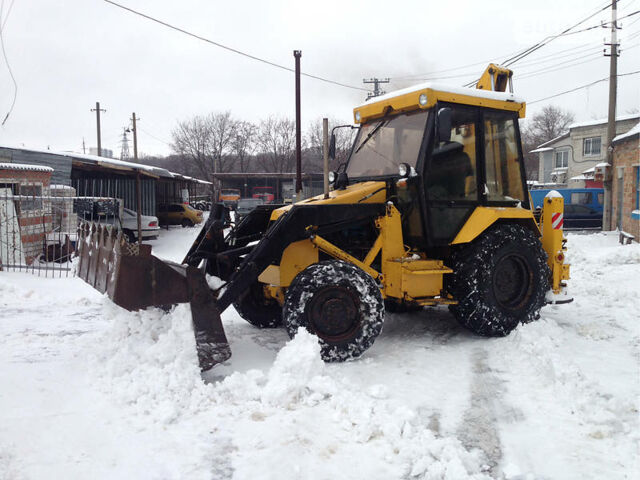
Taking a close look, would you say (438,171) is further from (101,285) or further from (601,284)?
(601,284)

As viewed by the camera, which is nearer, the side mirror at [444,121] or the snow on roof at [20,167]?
the side mirror at [444,121]

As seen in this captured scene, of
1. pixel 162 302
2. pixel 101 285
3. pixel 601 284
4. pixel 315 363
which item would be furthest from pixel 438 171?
pixel 601 284

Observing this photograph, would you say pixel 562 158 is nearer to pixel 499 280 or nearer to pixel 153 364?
pixel 499 280

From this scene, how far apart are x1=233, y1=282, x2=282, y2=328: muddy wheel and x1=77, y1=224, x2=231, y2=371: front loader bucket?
1.34m

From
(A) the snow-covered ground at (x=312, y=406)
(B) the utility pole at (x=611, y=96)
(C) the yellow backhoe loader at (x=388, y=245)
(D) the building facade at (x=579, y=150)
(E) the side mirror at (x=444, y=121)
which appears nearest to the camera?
(A) the snow-covered ground at (x=312, y=406)

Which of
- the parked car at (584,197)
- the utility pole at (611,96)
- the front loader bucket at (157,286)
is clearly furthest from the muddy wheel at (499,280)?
the parked car at (584,197)

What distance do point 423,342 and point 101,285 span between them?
3.30 m

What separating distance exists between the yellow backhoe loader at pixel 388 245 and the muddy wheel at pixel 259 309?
0.04 feet

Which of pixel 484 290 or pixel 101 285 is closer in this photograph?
pixel 101 285

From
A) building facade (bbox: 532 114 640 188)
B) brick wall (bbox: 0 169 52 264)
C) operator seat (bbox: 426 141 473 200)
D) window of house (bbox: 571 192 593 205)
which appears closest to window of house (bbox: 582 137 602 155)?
building facade (bbox: 532 114 640 188)

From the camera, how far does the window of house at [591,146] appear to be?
37606mm

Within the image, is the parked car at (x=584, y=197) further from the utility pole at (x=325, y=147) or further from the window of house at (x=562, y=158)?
the utility pole at (x=325, y=147)

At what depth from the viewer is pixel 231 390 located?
3.96m

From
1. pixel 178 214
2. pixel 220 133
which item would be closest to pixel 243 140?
pixel 220 133
